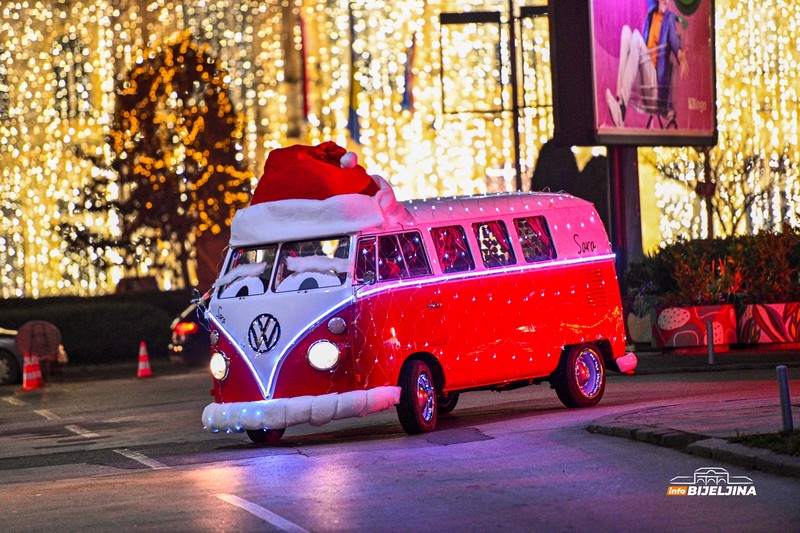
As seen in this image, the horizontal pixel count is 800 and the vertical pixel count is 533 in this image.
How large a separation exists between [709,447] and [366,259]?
432 cm

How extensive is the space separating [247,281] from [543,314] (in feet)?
11.0

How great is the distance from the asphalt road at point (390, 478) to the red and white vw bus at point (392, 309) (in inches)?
19.2

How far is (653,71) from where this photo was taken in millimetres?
27266

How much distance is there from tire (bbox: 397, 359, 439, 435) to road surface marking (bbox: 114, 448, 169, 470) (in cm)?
242

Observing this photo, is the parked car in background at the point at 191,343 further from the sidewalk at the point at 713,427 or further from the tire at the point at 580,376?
the sidewalk at the point at 713,427

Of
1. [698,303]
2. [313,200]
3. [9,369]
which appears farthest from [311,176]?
[9,369]

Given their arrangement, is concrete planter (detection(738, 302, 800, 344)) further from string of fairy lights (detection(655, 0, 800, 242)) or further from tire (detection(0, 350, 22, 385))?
string of fairy lights (detection(655, 0, 800, 242))

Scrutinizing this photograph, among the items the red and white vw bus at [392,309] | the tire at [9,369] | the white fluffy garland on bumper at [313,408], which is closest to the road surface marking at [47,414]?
the red and white vw bus at [392,309]

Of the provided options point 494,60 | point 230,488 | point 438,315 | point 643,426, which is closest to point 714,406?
point 643,426

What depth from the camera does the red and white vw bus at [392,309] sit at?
48.1 ft

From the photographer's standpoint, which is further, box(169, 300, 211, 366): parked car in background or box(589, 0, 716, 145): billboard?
box(169, 300, 211, 366): parked car in background

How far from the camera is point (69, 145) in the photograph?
43.2 metres

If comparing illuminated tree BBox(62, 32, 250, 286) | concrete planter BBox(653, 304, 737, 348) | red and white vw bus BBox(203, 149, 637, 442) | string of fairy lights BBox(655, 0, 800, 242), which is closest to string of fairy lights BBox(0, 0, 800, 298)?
string of fairy lights BBox(655, 0, 800, 242)

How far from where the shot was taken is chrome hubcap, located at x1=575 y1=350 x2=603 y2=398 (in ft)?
55.8
